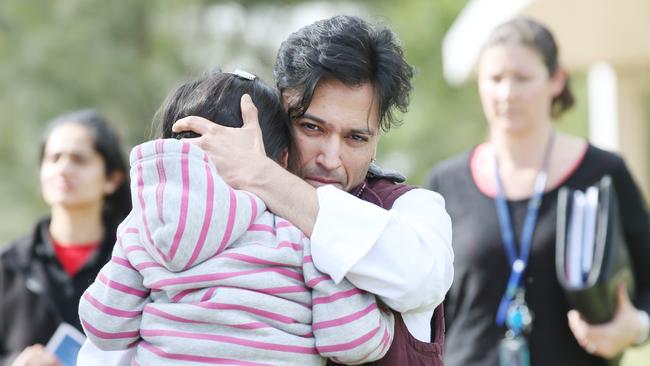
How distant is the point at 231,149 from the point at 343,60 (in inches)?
12.9

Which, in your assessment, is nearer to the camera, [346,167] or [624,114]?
[346,167]

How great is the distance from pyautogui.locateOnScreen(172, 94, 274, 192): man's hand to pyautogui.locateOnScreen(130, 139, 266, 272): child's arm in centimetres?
8

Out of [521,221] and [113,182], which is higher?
[521,221]

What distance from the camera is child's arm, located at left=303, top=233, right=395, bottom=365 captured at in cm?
214

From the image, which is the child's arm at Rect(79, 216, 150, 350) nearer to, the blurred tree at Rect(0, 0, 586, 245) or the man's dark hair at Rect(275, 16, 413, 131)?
the man's dark hair at Rect(275, 16, 413, 131)

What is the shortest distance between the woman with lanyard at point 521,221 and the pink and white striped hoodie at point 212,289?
1.88 meters

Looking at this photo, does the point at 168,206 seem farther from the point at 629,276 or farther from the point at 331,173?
the point at 629,276

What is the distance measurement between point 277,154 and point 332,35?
29cm

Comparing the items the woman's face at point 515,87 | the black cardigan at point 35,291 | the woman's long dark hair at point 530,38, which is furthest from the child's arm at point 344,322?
the black cardigan at point 35,291

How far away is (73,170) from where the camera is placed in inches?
191

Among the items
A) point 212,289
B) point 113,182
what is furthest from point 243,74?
point 113,182

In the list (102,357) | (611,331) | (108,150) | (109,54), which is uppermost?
(102,357)

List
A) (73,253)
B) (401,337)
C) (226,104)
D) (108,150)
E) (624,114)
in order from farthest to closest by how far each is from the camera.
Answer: (624,114) → (108,150) → (73,253) → (226,104) → (401,337)

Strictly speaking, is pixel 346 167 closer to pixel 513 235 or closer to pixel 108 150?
pixel 513 235
